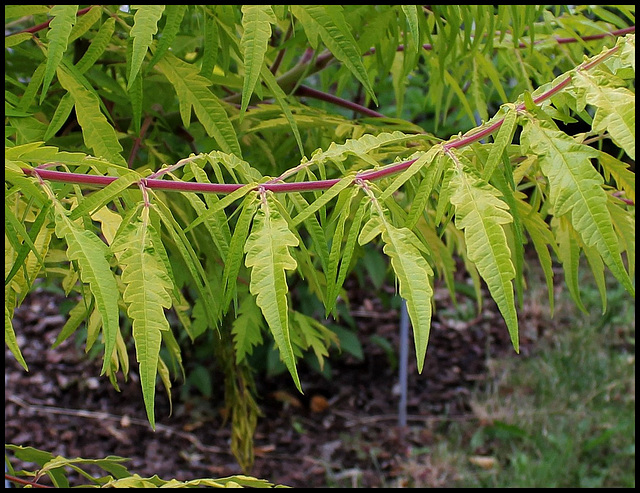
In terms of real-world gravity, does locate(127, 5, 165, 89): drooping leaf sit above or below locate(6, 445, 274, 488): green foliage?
above

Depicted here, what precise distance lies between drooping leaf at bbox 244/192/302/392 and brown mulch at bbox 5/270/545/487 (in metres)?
2.10

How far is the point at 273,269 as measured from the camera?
0.57 m

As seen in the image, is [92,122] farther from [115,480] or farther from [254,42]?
[115,480]

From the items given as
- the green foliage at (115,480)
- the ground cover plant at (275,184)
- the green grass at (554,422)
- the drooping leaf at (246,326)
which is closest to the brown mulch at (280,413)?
the green grass at (554,422)

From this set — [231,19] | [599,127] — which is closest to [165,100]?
[231,19]

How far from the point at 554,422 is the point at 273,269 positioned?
246 cm

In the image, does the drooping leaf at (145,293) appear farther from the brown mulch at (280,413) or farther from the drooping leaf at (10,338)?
the brown mulch at (280,413)

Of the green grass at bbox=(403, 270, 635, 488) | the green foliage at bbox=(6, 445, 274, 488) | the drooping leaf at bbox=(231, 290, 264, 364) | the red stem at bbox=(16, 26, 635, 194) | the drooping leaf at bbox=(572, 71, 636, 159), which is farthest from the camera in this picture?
the green grass at bbox=(403, 270, 635, 488)

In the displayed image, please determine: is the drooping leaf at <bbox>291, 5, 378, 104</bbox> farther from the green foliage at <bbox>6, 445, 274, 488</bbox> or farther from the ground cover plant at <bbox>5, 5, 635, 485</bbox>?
the green foliage at <bbox>6, 445, 274, 488</bbox>

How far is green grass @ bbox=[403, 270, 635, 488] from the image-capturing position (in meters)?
2.52

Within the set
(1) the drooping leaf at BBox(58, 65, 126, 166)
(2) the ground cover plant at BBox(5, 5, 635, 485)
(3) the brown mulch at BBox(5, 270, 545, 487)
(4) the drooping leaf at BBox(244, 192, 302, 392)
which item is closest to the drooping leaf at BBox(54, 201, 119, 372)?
(2) the ground cover plant at BBox(5, 5, 635, 485)

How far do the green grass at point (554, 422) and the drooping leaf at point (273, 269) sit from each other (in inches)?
83.4

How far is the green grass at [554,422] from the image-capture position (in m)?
2.52

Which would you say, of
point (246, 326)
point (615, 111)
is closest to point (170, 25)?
point (615, 111)
